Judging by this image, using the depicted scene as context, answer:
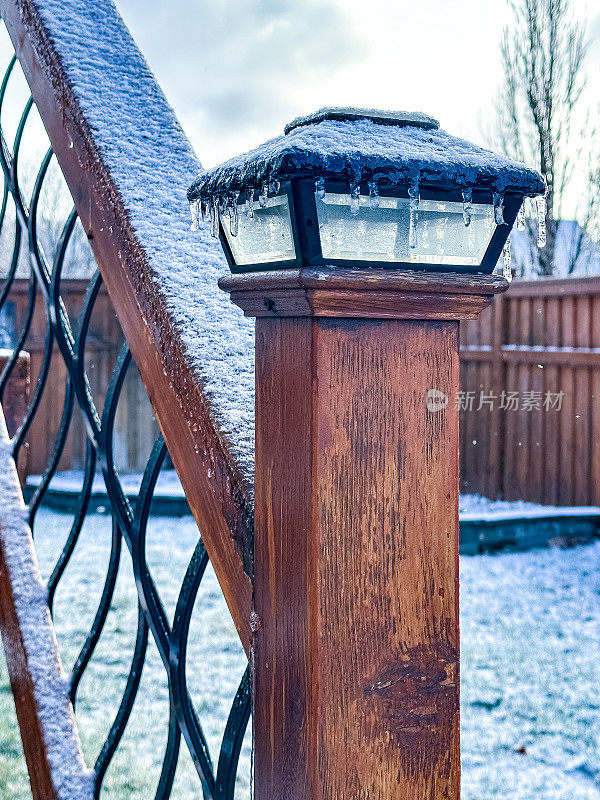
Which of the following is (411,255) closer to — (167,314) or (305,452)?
(305,452)

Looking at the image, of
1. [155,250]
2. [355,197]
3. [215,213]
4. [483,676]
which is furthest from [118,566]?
[483,676]

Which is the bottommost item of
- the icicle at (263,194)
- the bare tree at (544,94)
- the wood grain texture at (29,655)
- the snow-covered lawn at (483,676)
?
the snow-covered lawn at (483,676)

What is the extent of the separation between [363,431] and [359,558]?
0.11 meters

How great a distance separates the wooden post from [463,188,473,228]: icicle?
0.05 m

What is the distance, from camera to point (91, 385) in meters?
7.73

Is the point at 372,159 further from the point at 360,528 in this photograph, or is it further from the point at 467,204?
the point at 360,528

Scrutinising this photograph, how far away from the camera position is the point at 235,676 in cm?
332

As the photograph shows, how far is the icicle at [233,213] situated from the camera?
650 mm

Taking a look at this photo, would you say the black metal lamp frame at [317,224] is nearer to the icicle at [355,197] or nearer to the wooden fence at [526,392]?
the icicle at [355,197]

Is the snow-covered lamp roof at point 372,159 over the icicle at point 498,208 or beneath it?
over

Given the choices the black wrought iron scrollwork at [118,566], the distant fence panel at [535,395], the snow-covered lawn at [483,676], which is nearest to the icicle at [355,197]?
the black wrought iron scrollwork at [118,566]

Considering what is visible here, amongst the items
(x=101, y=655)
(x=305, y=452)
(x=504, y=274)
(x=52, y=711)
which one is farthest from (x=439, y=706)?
(x=101, y=655)

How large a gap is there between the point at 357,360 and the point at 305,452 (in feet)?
0.31

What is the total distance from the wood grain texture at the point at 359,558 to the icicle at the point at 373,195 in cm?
11
